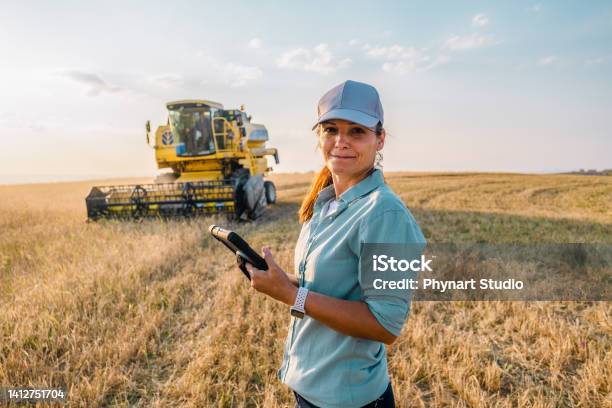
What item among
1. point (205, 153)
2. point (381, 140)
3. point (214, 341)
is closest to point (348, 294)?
point (381, 140)

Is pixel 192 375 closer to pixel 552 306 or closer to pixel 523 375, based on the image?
pixel 523 375

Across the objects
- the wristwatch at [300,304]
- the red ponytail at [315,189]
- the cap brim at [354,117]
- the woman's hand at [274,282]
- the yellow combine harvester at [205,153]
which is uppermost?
the yellow combine harvester at [205,153]

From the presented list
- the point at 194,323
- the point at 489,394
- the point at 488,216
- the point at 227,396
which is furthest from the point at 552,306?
the point at 488,216

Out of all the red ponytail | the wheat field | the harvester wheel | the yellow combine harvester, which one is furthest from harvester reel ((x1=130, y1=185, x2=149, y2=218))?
the red ponytail

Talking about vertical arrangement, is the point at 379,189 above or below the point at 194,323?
above

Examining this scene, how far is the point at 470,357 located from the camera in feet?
11.3

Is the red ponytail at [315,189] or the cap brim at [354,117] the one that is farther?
the red ponytail at [315,189]

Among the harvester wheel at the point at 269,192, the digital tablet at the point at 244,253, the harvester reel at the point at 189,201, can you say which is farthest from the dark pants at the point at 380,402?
the harvester wheel at the point at 269,192

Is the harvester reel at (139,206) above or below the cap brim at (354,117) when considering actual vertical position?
below

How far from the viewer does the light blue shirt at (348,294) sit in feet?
4.53

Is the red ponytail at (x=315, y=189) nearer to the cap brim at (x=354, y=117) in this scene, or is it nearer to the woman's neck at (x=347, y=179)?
the woman's neck at (x=347, y=179)

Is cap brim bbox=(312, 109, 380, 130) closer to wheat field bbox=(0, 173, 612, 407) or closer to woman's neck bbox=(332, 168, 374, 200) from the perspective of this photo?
woman's neck bbox=(332, 168, 374, 200)

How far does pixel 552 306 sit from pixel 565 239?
4.04 metres

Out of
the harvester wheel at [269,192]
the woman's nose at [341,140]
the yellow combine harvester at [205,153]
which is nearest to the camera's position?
the woman's nose at [341,140]
